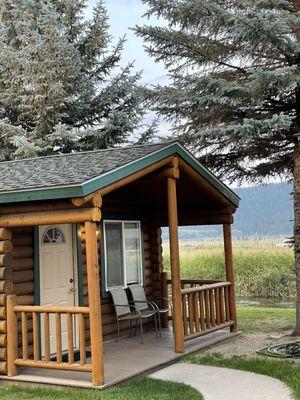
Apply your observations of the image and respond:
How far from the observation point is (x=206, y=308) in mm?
9117

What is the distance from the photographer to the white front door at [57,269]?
7.95m

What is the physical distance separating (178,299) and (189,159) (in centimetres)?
206

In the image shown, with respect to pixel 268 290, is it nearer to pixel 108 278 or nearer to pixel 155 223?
pixel 155 223

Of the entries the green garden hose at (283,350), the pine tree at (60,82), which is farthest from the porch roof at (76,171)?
the pine tree at (60,82)

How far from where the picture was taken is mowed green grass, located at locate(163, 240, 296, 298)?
17375 mm

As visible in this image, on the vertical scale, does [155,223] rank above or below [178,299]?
above

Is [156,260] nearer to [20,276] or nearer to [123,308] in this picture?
[123,308]

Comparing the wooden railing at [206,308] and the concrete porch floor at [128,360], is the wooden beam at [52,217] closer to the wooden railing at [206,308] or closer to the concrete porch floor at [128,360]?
the concrete porch floor at [128,360]

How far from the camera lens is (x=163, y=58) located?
10.9m

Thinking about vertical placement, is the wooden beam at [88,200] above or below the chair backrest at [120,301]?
above

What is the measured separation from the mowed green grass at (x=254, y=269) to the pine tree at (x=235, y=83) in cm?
680

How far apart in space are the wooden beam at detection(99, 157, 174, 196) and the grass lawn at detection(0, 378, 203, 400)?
7.07 ft

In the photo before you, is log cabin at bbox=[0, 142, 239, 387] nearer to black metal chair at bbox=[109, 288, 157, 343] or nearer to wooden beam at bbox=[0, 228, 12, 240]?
wooden beam at bbox=[0, 228, 12, 240]

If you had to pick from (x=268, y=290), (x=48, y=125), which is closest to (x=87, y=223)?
(x=48, y=125)
